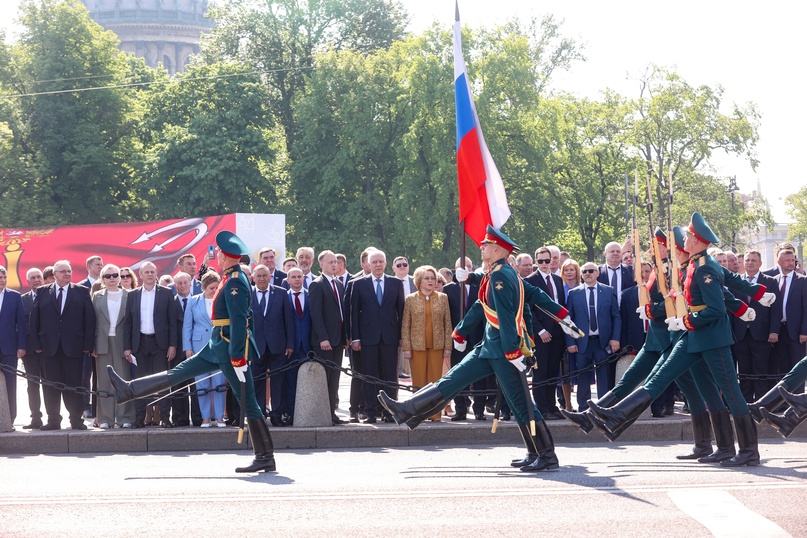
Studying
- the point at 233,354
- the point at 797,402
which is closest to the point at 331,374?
the point at 233,354

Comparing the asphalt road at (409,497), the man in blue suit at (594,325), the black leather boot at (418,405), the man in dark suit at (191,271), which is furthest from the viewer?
the man in dark suit at (191,271)

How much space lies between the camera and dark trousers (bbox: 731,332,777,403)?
14.3 meters

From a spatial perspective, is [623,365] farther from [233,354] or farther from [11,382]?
[11,382]

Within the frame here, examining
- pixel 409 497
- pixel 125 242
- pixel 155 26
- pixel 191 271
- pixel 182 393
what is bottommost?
pixel 409 497

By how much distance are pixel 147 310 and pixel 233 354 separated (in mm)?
4048

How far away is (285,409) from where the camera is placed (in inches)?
532

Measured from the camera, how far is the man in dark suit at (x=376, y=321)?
13.8 meters

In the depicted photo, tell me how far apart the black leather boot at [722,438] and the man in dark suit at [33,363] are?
24.1 ft

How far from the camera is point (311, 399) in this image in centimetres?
1272

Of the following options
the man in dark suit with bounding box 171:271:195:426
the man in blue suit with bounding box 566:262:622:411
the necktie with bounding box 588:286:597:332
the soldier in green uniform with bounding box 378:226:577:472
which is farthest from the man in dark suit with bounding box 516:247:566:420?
the man in dark suit with bounding box 171:271:195:426

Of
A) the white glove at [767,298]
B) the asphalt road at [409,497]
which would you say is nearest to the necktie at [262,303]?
the asphalt road at [409,497]

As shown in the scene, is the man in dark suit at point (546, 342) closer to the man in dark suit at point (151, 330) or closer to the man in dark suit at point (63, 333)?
the man in dark suit at point (151, 330)

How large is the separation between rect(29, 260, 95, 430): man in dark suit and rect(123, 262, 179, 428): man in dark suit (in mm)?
457

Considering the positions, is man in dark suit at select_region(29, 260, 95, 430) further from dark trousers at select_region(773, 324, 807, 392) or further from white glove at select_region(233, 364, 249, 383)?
dark trousers at select_region(773, 324, 807, 392)
